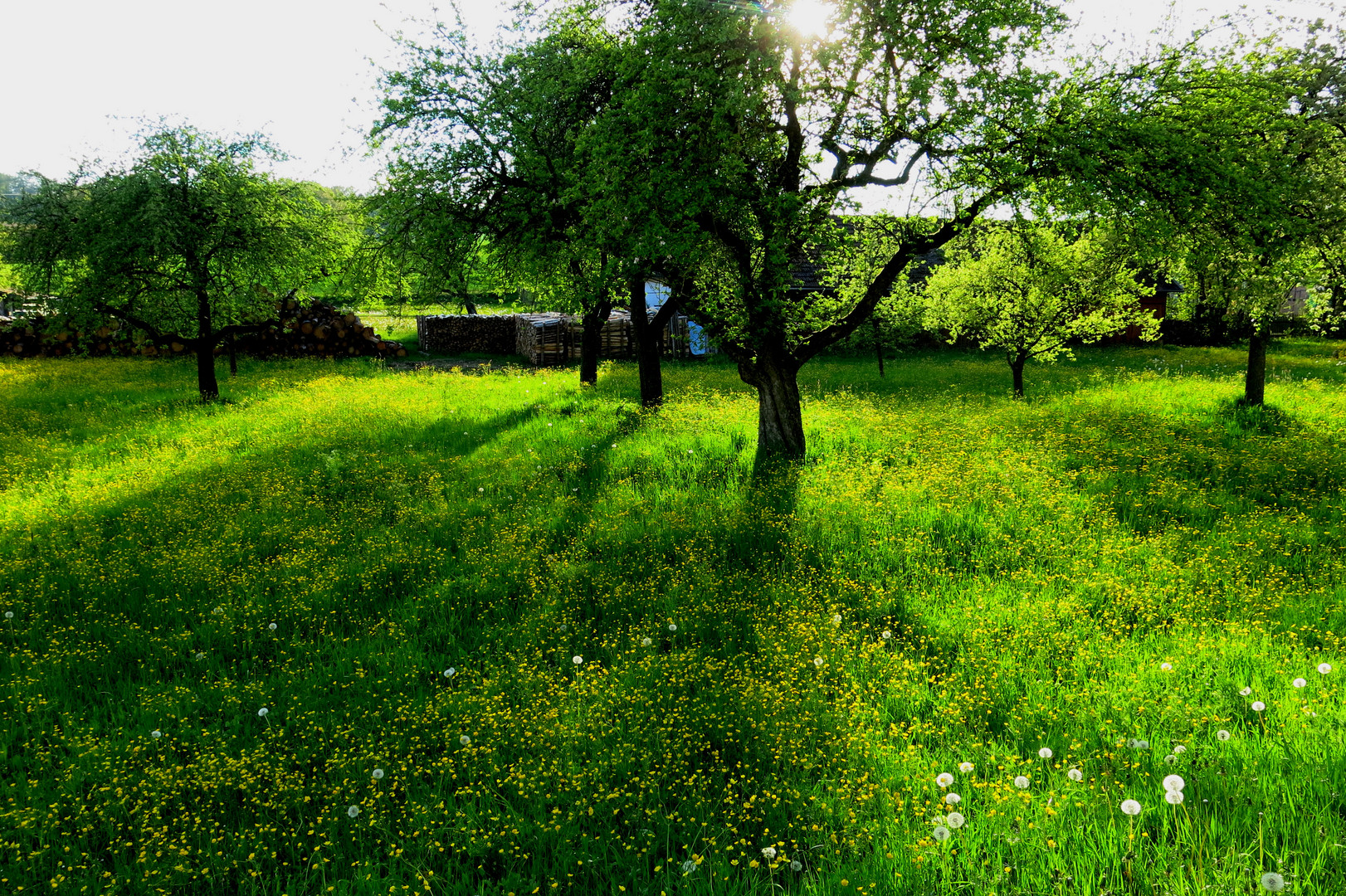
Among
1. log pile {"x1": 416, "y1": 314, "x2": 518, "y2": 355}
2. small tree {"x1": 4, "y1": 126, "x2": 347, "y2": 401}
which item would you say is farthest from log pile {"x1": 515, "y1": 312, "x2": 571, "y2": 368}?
small tree {"x1": 4, "y1": 126, "x2": 347, "y2": 401}

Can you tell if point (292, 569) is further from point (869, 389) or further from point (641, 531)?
point (869, 389)

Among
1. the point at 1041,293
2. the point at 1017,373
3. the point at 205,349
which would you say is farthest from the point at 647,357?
the point at 205,349

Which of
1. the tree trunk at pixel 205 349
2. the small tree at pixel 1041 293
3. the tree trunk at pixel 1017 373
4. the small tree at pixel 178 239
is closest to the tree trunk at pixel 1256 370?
the small tree at pixel 1041 293

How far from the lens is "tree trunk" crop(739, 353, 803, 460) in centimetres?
1175

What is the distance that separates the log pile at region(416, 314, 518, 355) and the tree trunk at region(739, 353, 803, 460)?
2807 centimetres

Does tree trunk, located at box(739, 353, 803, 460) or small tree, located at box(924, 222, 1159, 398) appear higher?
small tree, located at box(924, 222, 1159, 398)

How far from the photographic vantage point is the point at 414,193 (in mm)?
13531

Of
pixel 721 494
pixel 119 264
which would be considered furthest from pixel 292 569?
pixel 119 264

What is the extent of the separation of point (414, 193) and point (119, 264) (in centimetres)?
927

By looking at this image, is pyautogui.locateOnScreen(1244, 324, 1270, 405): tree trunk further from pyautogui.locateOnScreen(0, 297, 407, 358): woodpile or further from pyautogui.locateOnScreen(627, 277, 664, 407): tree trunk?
pyautogui.locateOnScreen(0, 297, 407, 358): woodpile

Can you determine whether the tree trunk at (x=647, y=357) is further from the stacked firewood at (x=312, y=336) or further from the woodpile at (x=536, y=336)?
the stacked firewood at (x=312, y=336)

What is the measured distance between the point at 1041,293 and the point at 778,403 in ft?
41.0

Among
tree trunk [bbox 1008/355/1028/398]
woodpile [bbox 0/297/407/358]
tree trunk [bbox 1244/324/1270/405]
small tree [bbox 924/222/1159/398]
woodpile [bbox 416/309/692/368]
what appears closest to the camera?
tree trunk [bbox 1244/324/1270/405]

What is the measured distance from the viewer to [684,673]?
559 centimetres
